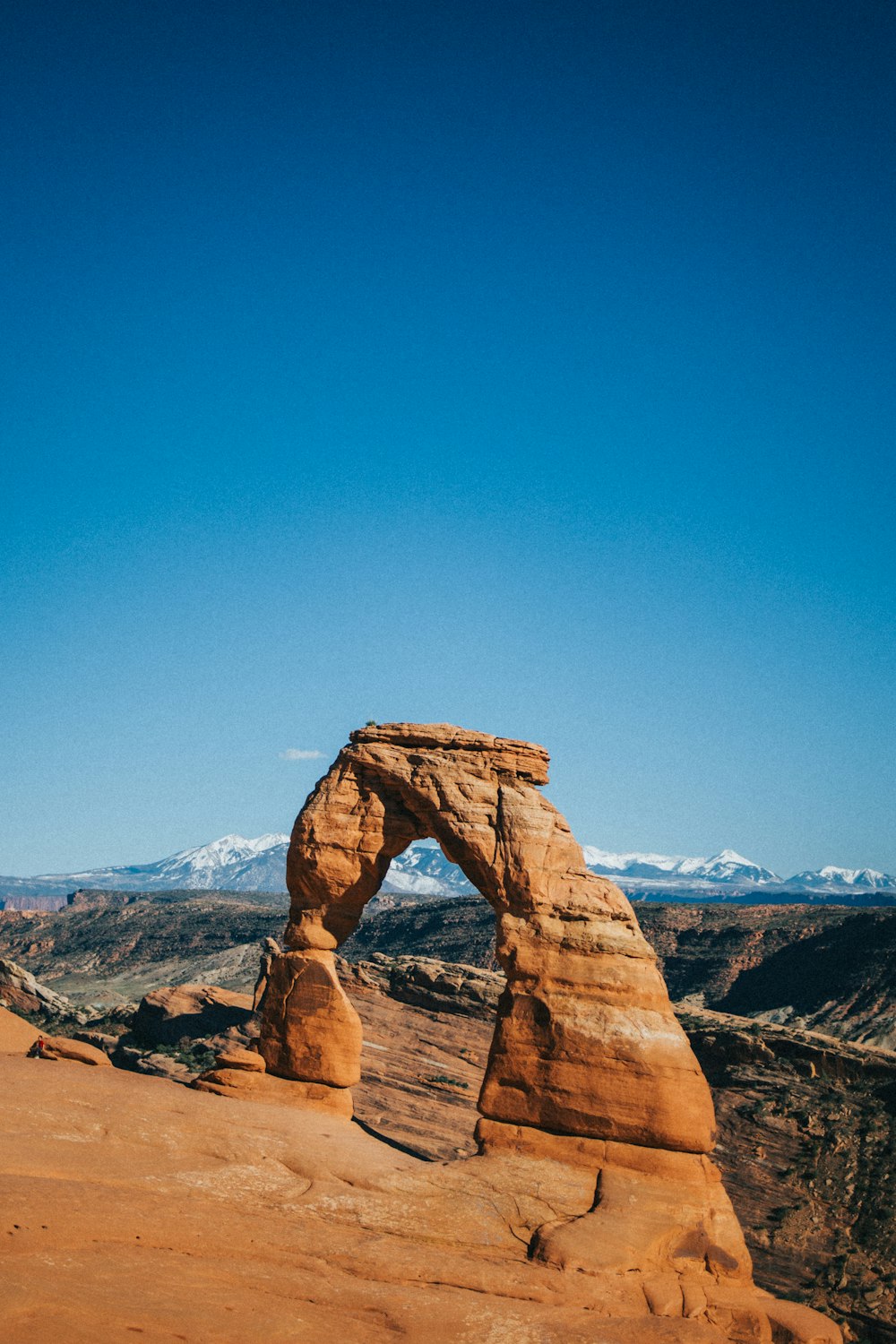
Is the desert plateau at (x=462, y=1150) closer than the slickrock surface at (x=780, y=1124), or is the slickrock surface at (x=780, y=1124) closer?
the desert plateau at (x=462, y=1150)

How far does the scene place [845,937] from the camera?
6538 cm

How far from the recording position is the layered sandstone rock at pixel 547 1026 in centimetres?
1780

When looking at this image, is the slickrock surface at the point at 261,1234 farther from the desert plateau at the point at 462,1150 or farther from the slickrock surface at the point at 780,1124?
the slickrock surface at the point at 780,1124

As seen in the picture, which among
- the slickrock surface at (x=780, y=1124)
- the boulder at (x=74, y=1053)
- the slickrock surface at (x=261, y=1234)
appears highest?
the boulder at (x=74, y=1053)

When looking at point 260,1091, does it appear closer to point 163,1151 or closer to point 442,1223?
point 163,1151

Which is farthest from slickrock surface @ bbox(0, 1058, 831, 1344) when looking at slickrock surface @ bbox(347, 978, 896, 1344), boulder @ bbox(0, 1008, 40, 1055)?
slickrock surface @ bbox(347, 978, 896, 1344)

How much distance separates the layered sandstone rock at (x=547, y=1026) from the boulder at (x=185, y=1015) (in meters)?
22.0

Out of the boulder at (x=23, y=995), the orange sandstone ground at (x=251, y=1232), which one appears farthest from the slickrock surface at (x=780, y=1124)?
the boulder at (x=23, y=995)

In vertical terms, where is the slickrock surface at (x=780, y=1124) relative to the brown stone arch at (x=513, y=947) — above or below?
below

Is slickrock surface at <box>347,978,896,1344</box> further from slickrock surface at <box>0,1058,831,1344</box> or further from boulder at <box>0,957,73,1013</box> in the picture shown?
boulder at <box>0,957,73,1013</box>

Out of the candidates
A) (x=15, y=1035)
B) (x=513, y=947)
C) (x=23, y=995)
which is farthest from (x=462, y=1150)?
(x=23, y=995)

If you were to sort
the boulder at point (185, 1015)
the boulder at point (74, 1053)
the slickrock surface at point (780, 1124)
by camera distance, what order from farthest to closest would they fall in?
the boulder at point (185, 1015) → the slickrock surface at point (780, 1124) → the boulder at point (74, 1053)

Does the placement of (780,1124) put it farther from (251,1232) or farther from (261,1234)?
(251,1232)

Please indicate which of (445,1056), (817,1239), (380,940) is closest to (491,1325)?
(817,1239)
